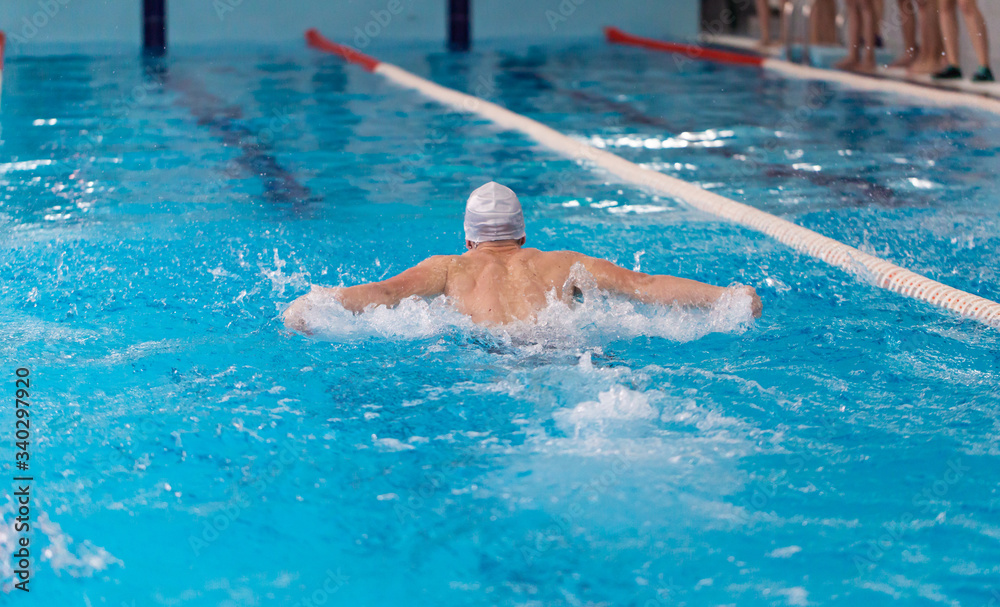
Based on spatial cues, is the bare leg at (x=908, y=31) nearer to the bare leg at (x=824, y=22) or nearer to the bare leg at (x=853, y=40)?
the bare leg at (x=853, y=40)

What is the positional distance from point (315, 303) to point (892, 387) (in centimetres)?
170

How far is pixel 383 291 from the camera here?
314cm

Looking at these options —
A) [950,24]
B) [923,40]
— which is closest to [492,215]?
[950,24]

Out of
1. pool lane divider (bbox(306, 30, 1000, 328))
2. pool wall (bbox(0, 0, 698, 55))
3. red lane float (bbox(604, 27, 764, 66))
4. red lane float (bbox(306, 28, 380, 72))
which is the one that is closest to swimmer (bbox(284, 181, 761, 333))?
pool lane divider (bbox(306, 30, 1000, 328))

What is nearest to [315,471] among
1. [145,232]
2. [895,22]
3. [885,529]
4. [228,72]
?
[885,529]

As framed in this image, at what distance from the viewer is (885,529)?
230 centimetres

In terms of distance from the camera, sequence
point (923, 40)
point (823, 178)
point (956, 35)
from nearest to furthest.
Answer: point (823, 178) → point (956, 35) → point (923, 40)

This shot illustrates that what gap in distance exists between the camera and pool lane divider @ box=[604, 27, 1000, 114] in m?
8.48

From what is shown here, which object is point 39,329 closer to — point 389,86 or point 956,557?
point 956,557

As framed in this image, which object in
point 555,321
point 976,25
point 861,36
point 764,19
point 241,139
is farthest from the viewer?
point 764,19

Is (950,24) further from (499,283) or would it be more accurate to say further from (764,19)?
(499,283)

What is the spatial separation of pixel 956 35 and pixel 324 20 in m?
9.76

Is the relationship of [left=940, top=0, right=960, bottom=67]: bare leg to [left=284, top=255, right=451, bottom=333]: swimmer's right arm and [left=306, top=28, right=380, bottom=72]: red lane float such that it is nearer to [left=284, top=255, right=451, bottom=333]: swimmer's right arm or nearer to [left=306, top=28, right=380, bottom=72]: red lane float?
[left=306, top=28, right=380, bottom=72]: red lane float

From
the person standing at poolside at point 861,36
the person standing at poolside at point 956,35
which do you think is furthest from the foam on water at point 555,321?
the person standing at poolside at point 861,36
